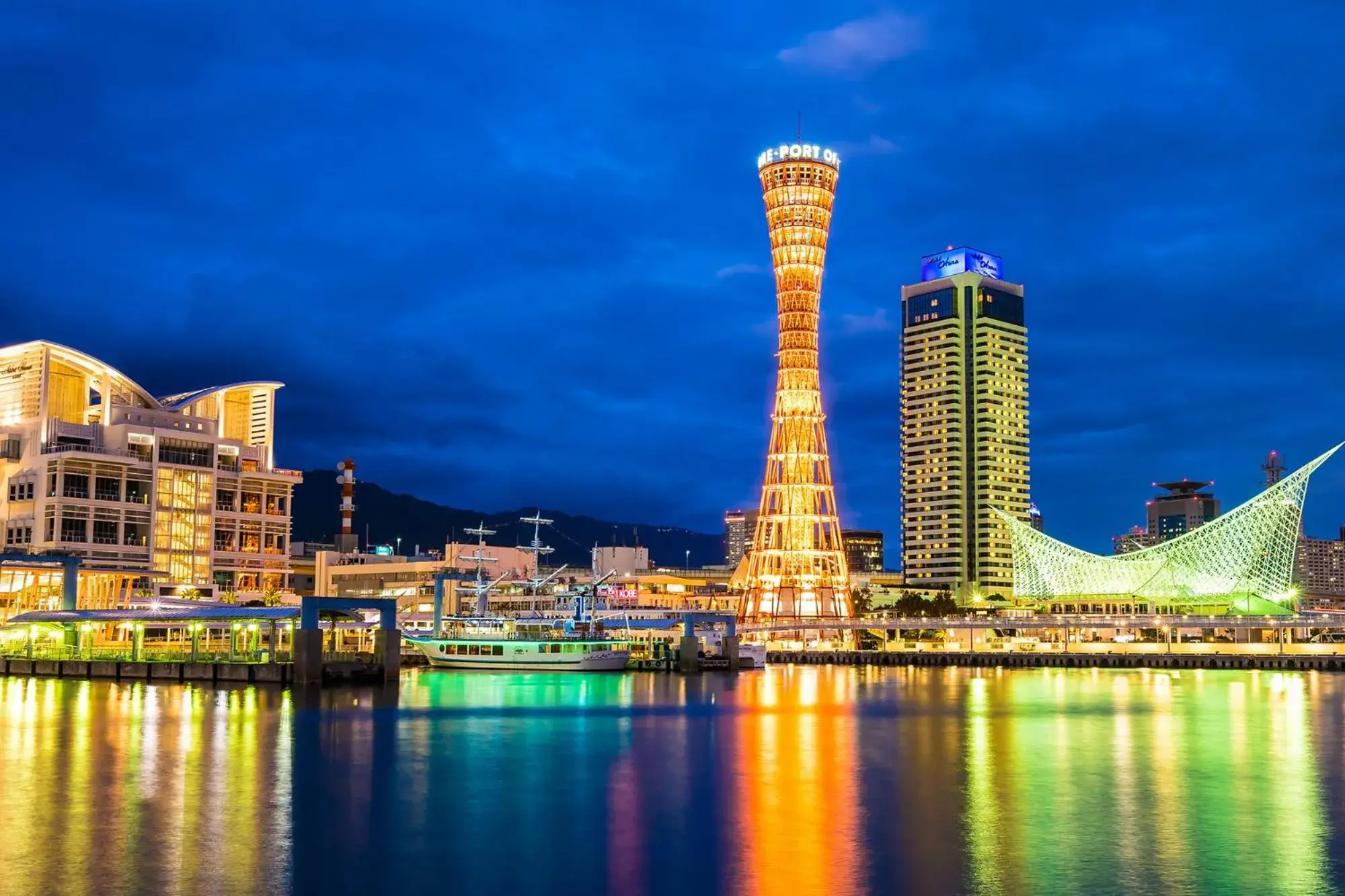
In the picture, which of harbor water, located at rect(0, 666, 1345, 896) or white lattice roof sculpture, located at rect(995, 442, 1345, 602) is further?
white lattice roof sculpture, located at rect(995, 442, 1345, 602)

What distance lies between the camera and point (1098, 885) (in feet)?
63.9

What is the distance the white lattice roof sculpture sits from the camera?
12225 centimetres

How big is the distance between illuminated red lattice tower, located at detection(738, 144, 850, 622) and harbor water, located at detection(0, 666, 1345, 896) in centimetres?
6847

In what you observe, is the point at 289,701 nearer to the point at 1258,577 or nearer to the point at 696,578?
the point at 1258,577

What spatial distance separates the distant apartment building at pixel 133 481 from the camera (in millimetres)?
111125

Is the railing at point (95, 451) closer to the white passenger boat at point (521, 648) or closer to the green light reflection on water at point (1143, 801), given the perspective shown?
the white passenger boat at point (521, 648)

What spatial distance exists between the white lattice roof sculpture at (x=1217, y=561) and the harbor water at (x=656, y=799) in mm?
77608

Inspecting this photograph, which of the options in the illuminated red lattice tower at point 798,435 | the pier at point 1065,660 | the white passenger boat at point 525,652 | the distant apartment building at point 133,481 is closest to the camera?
the white passenger boat at point 525,652

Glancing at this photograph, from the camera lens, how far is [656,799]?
2773 cm

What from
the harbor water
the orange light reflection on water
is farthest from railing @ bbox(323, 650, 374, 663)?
the orange light reflection on water

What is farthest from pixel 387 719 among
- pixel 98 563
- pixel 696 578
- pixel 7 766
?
pixel 696 578

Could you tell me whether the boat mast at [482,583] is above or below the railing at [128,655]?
above

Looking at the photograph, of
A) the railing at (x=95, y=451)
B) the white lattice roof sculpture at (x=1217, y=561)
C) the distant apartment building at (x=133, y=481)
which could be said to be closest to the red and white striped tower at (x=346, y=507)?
the distant apartment building at (x=133, y=481)

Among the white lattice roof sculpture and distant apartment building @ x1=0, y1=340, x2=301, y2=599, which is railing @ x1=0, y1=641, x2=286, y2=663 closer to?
distant apartment building @ x1=0, y1=340, x2=301, y2=599
